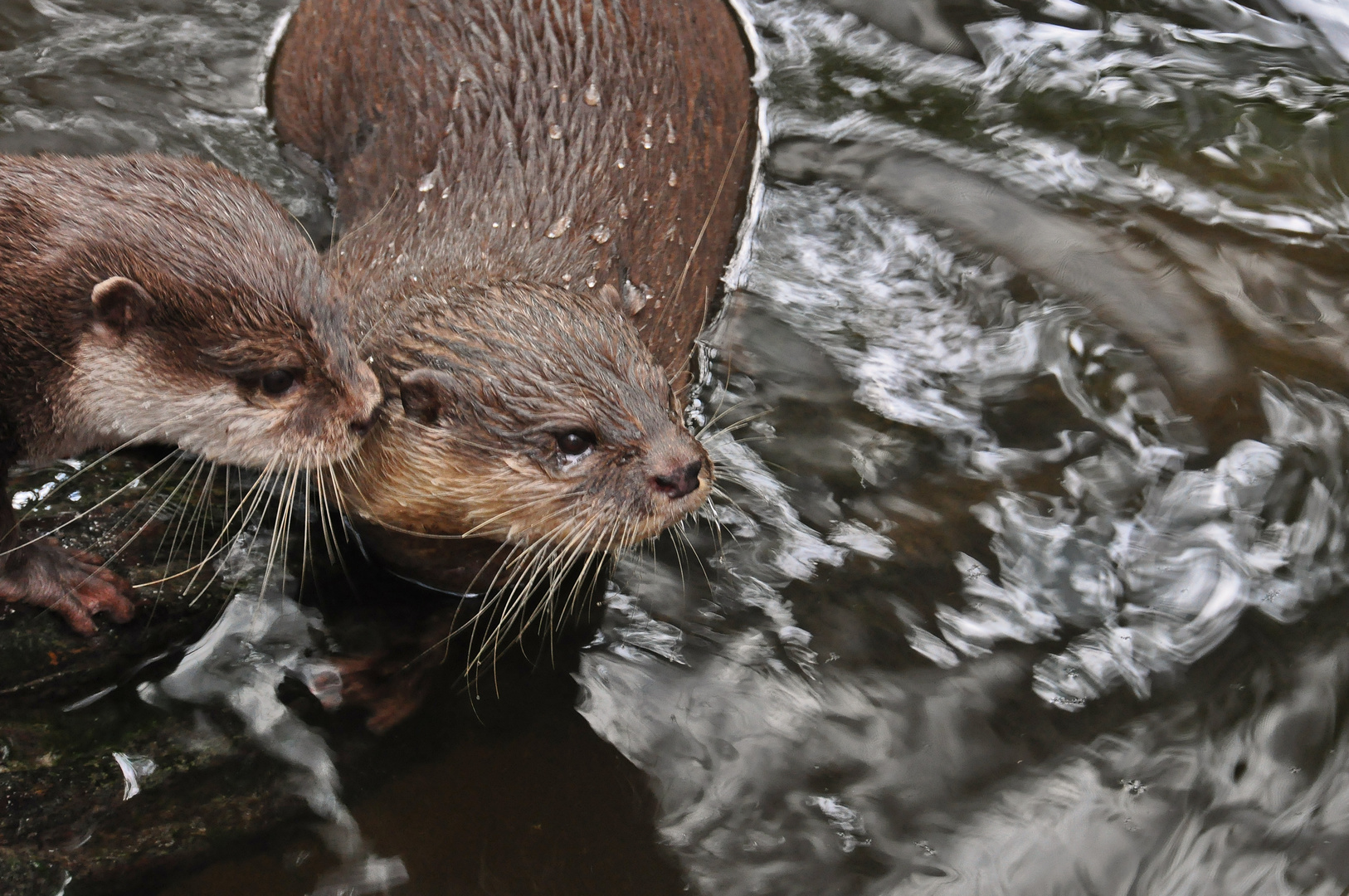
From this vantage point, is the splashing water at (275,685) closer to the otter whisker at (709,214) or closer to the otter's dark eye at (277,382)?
the otter's dark eye at (277,382)

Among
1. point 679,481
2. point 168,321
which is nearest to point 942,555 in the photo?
point 679,481

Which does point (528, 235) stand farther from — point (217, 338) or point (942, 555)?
point (942, 555)

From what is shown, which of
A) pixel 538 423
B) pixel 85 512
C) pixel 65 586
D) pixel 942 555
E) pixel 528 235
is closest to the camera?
pixel 538 423

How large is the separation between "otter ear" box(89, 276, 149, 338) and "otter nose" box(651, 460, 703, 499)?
897mm

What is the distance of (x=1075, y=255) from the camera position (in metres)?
3.32

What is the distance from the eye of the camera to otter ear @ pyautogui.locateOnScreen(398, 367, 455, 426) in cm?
219

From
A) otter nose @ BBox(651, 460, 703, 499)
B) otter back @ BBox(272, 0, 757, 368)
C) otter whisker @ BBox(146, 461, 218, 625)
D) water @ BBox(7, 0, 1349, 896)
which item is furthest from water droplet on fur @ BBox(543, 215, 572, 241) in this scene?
otter whisker @ BBox(146, 461, 218, 625)

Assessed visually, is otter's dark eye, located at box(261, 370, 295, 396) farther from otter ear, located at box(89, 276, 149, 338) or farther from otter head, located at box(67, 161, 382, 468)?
otter ear, located at box(89, 276, 149, 338)

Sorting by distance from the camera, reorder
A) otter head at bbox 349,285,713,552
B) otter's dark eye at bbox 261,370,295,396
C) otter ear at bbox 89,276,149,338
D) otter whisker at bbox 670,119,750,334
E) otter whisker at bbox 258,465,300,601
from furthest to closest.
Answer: otter whisker at bbox 670,119,750,334
otter whisker at bbox 258,465,300,601
otter head at bbox 349,285,713,552
otter's dark eye at bbox 261,370,295,396
otter ear at bbox 89,276,149,338

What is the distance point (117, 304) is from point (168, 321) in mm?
79

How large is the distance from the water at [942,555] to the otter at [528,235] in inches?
13.2

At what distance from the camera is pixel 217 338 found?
2020 millimetres

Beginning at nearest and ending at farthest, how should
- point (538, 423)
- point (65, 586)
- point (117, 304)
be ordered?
point (117, 304)
point (538, 423)
point (65, 586)

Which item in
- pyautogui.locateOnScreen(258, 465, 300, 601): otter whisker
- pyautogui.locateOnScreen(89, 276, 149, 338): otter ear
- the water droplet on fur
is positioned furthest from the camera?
the water droplet on fur
